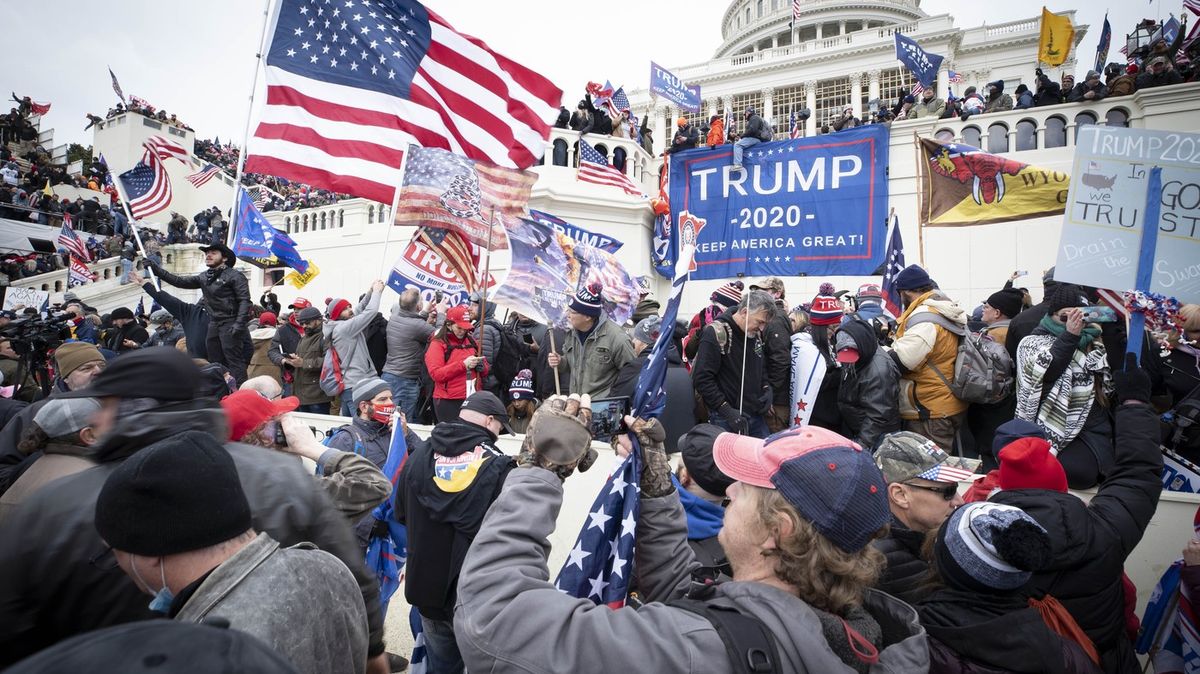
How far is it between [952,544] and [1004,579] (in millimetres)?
157

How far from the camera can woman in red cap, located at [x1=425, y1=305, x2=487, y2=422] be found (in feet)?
19.9

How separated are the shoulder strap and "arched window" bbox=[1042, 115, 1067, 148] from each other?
48.9 ft

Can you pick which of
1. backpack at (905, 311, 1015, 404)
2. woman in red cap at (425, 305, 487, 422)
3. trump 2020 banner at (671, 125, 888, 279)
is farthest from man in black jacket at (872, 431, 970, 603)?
trump 2020 banner at (671, 125, 888, 279)

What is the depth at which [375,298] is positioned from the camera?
21.6ft

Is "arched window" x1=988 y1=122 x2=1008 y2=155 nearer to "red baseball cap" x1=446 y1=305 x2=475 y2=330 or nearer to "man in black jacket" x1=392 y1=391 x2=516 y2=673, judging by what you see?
"red baseball cap" x1=446 y1=305 x2=475 y2=330

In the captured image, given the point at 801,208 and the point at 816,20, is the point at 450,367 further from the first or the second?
the point at 816,20

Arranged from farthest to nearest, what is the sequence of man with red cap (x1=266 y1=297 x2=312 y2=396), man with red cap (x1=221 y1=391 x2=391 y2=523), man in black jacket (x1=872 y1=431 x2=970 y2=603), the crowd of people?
man with red cap (x1=266 y1=297 x2=312 y2=396) → man with red cap (x1=221 y1=391 x2=391 y2=523) → man in black jacket (x1=872 y1=431 x2=970 y2=603) → the crowd of people

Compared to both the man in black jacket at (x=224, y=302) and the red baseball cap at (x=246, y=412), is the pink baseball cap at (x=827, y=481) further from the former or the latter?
the man in black jacket at (x=224, y=302)

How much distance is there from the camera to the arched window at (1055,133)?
1233cm

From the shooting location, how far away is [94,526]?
1709 millimetres

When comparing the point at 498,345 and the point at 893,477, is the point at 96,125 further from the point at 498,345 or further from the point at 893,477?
the point at 893,477

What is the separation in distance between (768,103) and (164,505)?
43733mm

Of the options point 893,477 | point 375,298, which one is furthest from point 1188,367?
point 375,298

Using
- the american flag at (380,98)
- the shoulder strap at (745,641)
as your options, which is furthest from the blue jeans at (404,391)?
the shoulder strap at (745,641)
